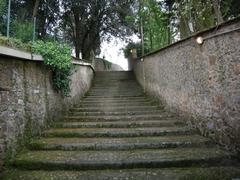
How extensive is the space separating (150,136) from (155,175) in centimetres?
167

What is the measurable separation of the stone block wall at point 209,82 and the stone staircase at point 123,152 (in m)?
0.33

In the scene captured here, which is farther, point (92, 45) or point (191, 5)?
point (92, 45)

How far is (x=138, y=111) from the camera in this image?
712cm

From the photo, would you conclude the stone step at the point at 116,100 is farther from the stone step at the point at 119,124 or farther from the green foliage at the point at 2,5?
the green foliage at the point at 2,5

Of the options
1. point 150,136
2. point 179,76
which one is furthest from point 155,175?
point 179,76

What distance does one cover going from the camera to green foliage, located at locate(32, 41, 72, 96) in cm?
521

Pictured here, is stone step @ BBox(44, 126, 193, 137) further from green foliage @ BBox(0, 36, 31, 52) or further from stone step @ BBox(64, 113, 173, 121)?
green foliage @ BBox(0, 36, 31, 52)

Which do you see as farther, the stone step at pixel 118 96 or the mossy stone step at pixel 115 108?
the stone step at pixel 118 96

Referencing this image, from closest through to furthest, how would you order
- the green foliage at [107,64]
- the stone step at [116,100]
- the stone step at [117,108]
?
the stone step at [117,108] < the stone step at [116,100] < the green foliage at [107,64]

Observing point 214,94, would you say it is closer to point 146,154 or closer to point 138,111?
point 146,154

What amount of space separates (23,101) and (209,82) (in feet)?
11.3

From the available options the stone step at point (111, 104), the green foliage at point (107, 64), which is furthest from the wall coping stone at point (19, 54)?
the green foliage at point (107, 64)

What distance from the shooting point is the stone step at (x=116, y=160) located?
13.1 ft

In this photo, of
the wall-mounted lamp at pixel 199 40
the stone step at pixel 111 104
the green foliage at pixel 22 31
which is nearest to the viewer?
the wall-mounted lamp at pixel 199 40
